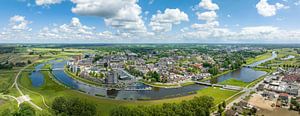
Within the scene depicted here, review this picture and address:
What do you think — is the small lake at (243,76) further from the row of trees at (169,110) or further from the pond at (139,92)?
the row of trees at (169,110)

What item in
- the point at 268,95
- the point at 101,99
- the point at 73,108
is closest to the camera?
the point at 73,108

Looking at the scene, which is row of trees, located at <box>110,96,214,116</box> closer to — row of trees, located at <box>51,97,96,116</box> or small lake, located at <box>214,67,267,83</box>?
row of trees, located at <box>51,97,96,116</box>

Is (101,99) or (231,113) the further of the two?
(101,99)

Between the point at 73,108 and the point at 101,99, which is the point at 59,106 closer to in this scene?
the point at 73,108

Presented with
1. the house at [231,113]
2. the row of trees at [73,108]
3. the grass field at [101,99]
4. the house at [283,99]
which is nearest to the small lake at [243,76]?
the grass field at [101,99]

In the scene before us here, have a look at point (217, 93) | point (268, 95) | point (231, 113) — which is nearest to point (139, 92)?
point (217, 93)

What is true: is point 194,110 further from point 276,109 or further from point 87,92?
point 87,92

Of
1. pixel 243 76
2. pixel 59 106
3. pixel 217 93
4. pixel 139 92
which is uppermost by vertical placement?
pixel 59 106

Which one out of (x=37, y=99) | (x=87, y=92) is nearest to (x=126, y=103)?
(x=87, y=92)

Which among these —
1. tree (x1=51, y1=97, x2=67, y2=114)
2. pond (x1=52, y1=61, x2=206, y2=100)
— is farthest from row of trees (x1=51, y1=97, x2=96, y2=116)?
pond (x1=52, y1=61, x2=206, y2=100)
